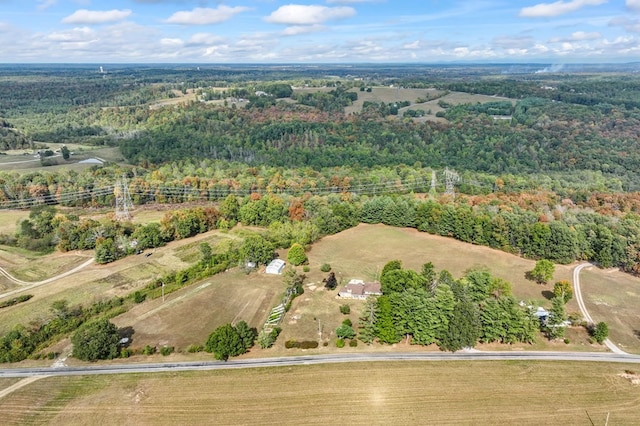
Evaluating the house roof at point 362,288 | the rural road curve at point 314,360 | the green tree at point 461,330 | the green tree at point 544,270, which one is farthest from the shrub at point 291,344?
the green tree at point 544,270

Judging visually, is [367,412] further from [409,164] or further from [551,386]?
[409,164]

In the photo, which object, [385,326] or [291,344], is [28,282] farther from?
[385,326]

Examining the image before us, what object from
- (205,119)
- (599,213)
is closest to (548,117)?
(599,213)

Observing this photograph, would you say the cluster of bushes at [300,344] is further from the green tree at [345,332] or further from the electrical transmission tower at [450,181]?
the electrical transmission tower at [450,181]

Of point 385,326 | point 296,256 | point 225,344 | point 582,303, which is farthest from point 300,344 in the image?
point 582,303

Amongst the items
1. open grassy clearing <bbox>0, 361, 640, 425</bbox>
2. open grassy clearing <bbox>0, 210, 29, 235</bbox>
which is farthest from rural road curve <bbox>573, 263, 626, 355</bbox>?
open grassy clearing <bbox>0, 210, 29, 235</bbox>

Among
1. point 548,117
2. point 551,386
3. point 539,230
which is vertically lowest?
point 551,386

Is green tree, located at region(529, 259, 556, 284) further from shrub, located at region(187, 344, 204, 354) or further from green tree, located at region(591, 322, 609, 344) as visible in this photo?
shrub, located at region(187, 344, 204, 354)
